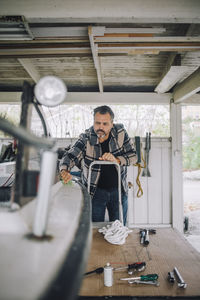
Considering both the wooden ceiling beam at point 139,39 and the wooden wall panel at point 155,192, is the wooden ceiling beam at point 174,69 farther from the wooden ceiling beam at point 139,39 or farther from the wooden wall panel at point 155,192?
the wooden wall panel at point 155,192

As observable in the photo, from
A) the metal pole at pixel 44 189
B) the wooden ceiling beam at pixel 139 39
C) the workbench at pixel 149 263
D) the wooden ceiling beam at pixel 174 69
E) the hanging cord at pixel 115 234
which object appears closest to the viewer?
the metal pole at pixel 44 189

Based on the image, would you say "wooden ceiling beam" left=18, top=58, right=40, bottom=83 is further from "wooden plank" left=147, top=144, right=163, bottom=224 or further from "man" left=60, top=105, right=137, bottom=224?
"wooden plank" left=147, top=144, right=163, bottom=224

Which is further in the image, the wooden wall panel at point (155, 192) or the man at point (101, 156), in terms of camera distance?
the wooden wall panel at point (155, 192)

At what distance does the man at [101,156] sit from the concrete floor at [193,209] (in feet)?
6.42

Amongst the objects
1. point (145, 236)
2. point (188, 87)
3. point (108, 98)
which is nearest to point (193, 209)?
point (188, 87)

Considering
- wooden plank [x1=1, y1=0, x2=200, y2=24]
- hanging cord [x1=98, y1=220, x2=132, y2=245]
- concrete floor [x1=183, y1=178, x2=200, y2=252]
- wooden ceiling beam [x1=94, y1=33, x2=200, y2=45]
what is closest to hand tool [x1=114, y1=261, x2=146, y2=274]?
hanging cord [x1=98, y1=220, x2=132, y2=245]

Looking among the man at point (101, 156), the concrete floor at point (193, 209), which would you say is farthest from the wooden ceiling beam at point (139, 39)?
the concrete floor at point (193, 209)

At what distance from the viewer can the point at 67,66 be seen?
3506 millimetres

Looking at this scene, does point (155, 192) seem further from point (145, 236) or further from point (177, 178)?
point (145, 236)

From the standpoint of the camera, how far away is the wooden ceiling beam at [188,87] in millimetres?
3189

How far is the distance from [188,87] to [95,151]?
6.44 feet

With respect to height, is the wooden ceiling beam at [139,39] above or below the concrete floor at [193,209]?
Result: above

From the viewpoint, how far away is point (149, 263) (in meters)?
1.39

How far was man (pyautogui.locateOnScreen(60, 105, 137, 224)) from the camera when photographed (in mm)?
2535
